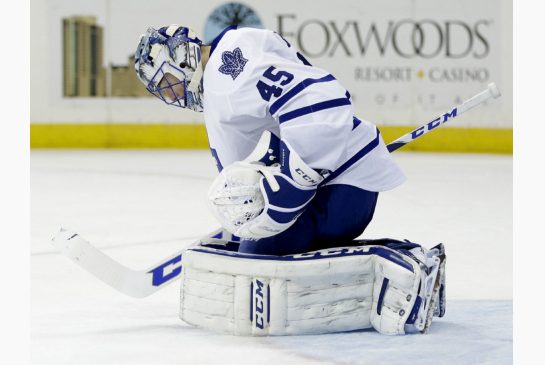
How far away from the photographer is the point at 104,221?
414 cm

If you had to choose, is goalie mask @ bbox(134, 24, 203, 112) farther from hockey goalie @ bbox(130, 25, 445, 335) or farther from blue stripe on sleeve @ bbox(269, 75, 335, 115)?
blue stripe on sleeve @ bbox(269, 75, 335, 115)

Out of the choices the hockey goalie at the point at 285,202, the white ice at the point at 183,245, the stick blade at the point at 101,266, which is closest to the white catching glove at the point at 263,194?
the hockey goalie at the point at 285,202

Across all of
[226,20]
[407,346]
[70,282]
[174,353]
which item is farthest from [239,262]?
[226,20]

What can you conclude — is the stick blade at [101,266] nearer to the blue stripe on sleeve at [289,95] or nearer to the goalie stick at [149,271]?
the goalie stick at [149,271]

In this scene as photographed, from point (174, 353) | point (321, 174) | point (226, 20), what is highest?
point (226, 20)

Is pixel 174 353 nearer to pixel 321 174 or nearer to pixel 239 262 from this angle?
pixel 239 262

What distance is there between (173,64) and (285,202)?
0.44 m

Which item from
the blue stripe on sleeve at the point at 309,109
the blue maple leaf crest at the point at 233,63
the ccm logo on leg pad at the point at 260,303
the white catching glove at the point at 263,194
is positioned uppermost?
the blue maple leaf crest at the point at 233,63

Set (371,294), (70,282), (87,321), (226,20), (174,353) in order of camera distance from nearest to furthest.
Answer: (174,353), (371,294), (87,321), (70,282), (226,20)

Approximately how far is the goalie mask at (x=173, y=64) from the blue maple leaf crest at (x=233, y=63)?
14 centimetres

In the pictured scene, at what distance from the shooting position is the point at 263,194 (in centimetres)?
212

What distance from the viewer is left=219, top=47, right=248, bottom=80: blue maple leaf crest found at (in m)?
2.17

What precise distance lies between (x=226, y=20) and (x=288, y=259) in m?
5.47

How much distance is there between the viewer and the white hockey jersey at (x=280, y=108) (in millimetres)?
2107
